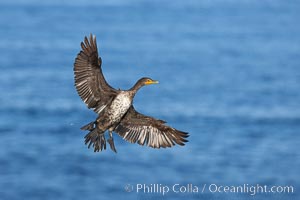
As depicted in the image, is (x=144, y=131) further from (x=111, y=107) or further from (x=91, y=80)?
(x=91, y=80)

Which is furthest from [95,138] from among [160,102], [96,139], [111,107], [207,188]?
[160,102]

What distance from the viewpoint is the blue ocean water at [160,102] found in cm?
2641

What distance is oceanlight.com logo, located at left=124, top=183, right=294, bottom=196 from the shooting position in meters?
25.1

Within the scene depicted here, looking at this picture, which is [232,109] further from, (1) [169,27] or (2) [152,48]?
(1) [169,27]

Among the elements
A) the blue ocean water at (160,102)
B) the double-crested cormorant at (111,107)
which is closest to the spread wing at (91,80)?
the double-crested cormorant at (111,107)

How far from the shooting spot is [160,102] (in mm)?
32406

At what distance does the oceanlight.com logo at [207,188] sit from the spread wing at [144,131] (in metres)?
12.5

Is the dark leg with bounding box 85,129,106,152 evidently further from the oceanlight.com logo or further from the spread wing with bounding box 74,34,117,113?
the oceanlight.com logo

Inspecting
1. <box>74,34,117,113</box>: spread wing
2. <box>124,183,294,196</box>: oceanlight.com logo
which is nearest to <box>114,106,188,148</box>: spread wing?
<box>74,34,117,113</box>: spread wing

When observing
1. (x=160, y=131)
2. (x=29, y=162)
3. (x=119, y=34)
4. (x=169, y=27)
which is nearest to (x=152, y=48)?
(x=119, y=34)

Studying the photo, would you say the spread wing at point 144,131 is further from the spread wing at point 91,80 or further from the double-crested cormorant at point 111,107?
the spread wing at point 91,80

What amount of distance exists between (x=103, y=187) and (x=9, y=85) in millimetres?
10129

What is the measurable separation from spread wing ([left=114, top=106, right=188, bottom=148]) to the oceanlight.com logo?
41.2 ft

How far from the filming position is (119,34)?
155 feet
